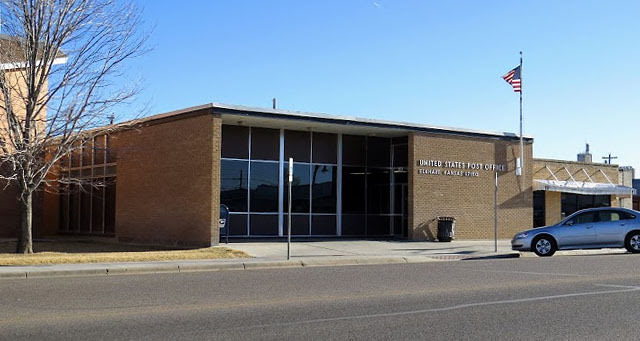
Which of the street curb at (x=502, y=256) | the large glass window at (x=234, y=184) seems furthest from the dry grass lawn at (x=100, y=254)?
the street curb at (x=502, y=256)

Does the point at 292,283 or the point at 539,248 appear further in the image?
the point at 539,248

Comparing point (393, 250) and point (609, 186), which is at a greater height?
point (609, 186)

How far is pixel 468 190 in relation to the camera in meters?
27.9

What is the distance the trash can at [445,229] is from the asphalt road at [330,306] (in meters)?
10.5

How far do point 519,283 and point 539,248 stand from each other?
29.4ft

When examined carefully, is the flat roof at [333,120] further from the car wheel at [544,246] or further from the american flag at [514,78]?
the car wheel at [544,246]

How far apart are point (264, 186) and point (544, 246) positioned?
1016cm

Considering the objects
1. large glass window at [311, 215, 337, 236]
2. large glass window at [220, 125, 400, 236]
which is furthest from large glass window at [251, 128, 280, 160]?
large glass window at [311, 215, 337, 236]

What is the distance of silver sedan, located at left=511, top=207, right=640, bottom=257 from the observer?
21.1 metres

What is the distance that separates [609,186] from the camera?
109 feet

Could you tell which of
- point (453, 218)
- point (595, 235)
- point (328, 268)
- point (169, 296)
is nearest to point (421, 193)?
point (453, 218)

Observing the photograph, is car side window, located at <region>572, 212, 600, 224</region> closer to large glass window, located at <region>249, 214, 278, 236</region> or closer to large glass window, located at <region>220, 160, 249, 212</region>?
large glass window, located at <region>249, 214, 278, 236</region>

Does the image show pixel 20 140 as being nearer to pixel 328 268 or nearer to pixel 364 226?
pixel 328 268

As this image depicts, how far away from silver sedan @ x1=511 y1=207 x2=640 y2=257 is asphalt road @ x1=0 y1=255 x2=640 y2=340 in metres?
5.79
